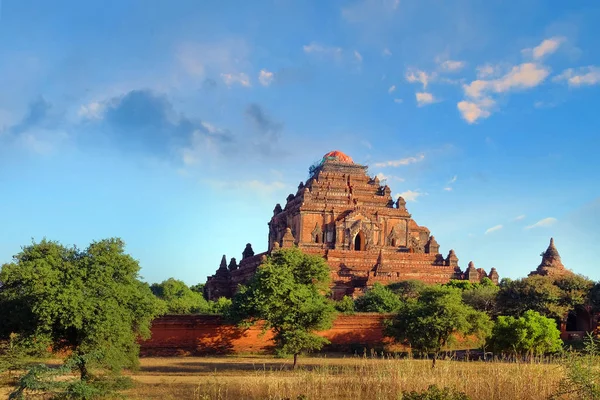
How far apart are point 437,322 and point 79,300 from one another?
42.0 ft

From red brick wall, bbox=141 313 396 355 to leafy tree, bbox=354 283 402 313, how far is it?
280 cm

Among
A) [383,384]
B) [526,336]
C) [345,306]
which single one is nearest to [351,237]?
[345,306]

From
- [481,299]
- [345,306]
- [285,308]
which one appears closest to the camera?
[285,308]

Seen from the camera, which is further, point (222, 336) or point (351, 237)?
point (351, 237)

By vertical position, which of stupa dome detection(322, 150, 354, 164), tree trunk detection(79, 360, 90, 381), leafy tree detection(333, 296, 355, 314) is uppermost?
stupa dome detection(322, 150, 354, 164)

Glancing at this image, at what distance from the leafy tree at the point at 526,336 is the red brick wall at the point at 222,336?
621 centimetres

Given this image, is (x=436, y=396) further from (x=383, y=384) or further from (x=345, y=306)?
(x=345, y=306)

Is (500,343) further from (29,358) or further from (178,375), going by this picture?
(29,358)

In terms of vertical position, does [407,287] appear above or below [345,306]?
above

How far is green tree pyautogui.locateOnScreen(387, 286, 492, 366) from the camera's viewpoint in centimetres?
2138

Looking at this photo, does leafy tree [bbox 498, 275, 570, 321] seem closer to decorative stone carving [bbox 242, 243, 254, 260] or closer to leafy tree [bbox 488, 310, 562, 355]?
leafy tree [bbox 488, 310, 562, 355]

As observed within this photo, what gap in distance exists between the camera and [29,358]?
1658cm

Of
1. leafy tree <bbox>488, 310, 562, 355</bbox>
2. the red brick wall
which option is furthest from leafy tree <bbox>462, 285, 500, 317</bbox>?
leafy tree <bbox>488, 310, 562, 355</bbox>

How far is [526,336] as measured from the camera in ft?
72.4
